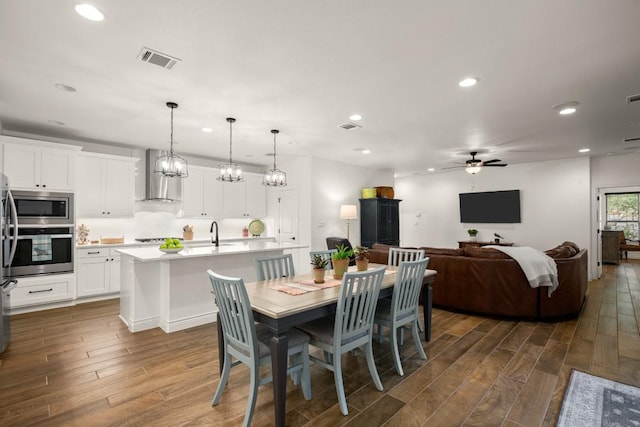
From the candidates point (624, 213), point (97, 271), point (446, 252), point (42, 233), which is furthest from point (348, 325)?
point (624, 213)

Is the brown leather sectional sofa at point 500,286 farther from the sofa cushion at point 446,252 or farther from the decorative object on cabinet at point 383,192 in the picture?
the decorative object on cabinet at point 383,192

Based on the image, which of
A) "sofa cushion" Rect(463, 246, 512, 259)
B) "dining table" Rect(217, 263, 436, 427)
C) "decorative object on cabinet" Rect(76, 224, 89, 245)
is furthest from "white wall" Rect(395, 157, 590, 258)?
"decorative object on cabinet" Rect(76, 224, 89, 245)

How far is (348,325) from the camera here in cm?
242

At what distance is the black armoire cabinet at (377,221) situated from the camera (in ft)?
24.0

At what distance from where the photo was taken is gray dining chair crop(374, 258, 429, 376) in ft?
8.88

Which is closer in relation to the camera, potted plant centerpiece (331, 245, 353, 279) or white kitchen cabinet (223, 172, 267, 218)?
potted plant centerpiece (331, 245, 353, 279)

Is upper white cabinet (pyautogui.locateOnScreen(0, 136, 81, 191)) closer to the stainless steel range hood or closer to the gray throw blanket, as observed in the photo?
the stainless steel range hood

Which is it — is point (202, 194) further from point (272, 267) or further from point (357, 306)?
point (357, 306)

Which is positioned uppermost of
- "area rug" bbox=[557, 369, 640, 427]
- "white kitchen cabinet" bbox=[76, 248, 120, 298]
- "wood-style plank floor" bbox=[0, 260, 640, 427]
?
"white kitchen cabinet" bbox=[76, 248, 120, 298]

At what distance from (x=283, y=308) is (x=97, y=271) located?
4406 mm

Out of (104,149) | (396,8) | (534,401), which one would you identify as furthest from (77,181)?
(534,401)

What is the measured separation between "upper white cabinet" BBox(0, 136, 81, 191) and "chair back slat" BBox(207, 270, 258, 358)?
4129 mm

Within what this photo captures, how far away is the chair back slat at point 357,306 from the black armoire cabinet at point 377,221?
195 inches

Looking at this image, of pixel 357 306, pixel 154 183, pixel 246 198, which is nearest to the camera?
pixel 357 306
